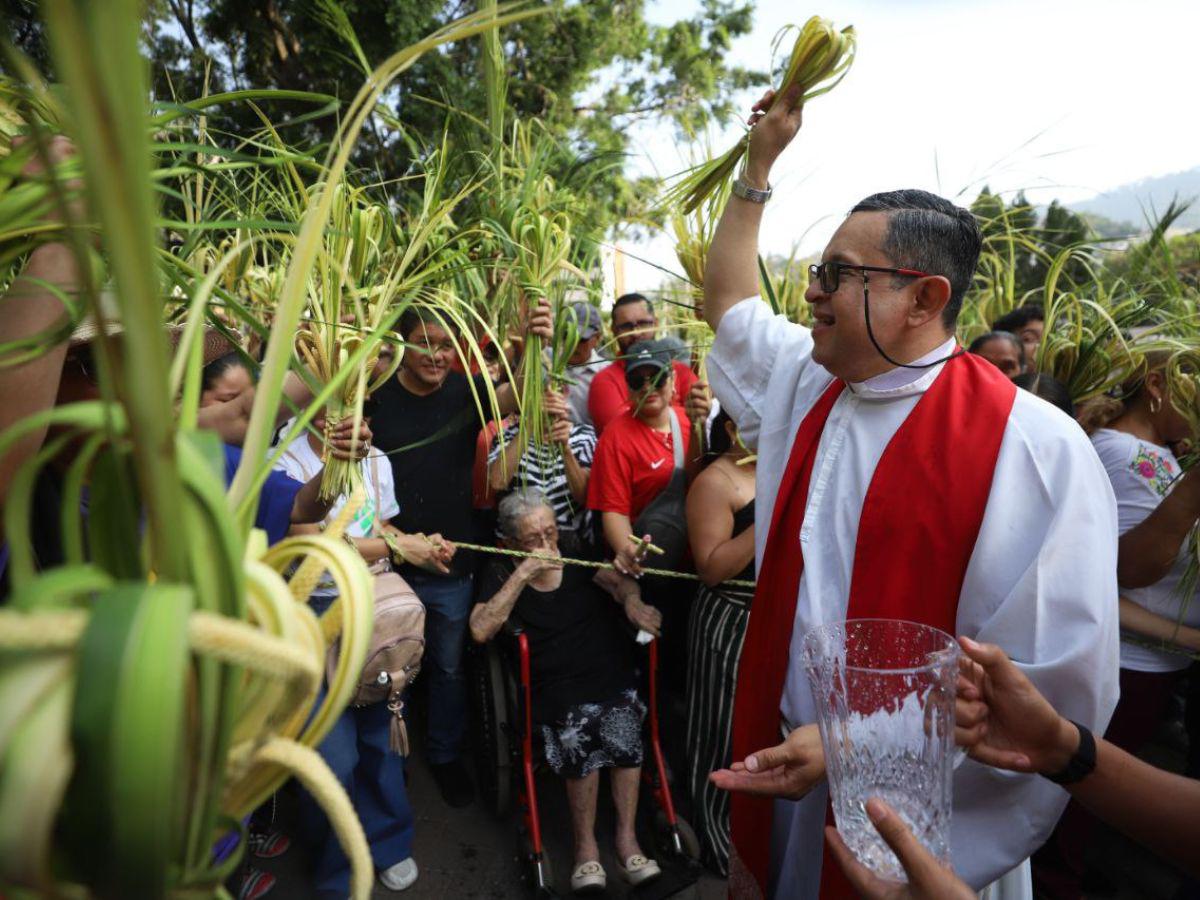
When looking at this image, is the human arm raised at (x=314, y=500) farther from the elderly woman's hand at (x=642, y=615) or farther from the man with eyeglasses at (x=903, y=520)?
the elderly woman's hand at (x=642, y=615)

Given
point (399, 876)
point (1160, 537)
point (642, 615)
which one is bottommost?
point (399, 876)

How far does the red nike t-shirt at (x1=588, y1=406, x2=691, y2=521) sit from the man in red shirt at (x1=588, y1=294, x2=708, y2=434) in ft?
1.07

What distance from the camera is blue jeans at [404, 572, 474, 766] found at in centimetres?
332

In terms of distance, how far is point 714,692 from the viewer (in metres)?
2.96

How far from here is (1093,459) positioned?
63.2 inches

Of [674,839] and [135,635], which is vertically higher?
[135,635]

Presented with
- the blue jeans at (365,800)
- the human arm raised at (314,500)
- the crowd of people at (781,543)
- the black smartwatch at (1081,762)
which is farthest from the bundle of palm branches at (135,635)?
the blue jeans at (365,800)

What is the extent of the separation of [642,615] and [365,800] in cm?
135

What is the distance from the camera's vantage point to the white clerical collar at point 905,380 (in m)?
1.84

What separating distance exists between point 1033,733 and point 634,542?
1840 mm

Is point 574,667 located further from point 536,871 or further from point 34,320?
point 34,320

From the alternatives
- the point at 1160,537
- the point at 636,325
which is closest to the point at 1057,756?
the point at 1160,537

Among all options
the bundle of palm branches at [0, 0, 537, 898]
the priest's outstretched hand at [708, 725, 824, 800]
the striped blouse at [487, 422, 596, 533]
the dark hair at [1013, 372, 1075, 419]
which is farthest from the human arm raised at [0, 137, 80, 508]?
the dark hair at [1013, 372, 1075, 419]

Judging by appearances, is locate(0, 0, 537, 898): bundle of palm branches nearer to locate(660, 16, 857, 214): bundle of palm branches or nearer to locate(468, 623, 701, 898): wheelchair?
locate(660, 16, 857, 214): bundle of palm branches
